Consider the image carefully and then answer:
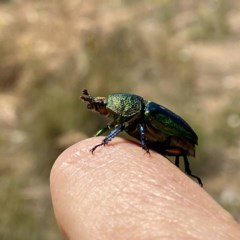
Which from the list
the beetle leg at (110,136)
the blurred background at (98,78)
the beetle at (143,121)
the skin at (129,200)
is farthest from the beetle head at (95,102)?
the blurred background at (98,78)

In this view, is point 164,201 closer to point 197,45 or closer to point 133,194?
point 133,194

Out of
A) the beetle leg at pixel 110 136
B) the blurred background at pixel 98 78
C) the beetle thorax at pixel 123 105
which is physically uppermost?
the beetle thorax at pixel 123 105

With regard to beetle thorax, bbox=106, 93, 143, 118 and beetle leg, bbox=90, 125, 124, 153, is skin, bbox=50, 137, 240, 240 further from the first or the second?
beetle thorax, bbox=106, 93, 143, 118

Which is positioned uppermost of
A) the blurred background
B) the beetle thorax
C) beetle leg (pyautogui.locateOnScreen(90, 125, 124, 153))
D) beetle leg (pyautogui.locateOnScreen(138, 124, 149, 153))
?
the beetle thorax

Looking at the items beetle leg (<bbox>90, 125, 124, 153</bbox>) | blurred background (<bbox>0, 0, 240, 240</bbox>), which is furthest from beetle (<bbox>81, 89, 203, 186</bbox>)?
blurred background (<bbox>0, 0, 240, 240</bbox>)

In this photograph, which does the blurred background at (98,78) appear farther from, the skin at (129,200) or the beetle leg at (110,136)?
the skin at (129,200)

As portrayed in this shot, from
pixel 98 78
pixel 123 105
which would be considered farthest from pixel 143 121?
pixel 98 78

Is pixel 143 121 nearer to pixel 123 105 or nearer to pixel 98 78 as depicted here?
pixel 123 105
